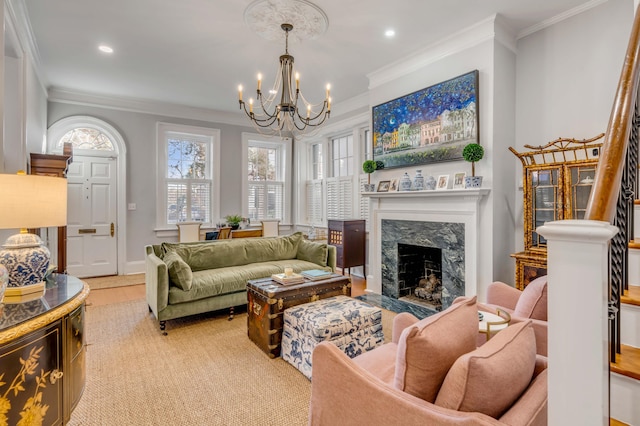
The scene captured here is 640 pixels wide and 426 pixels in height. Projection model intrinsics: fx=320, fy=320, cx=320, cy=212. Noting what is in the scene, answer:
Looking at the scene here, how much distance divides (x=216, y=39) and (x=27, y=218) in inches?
107

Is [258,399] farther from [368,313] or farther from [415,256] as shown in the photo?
[415,256]

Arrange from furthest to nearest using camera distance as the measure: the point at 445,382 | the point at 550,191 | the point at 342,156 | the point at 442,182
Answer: the point at 342,156 < the point at 442,182 < the point at 550,191 < the point at 445,382

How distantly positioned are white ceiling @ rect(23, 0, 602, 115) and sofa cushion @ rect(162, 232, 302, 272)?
2.29m

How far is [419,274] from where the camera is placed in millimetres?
4344

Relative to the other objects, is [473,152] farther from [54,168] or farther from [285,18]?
[54,168]

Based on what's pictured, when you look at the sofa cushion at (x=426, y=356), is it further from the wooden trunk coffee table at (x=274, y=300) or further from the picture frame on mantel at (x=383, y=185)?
the picture frame on mantel at (x=383, y=185)

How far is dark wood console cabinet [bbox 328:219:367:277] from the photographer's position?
5078mm

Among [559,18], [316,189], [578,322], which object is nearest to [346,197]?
[316,189]

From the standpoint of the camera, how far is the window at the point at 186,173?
19.2 feet

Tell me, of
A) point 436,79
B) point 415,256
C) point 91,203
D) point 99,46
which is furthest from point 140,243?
point 436,79

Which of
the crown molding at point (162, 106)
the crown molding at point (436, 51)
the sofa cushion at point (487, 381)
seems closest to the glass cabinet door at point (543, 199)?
the crown molding at point (436, 51)

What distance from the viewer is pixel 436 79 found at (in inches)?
145

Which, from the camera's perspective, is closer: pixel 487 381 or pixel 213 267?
pixel 487 381

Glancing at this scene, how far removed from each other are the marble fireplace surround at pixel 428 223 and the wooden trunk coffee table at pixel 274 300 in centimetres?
131
